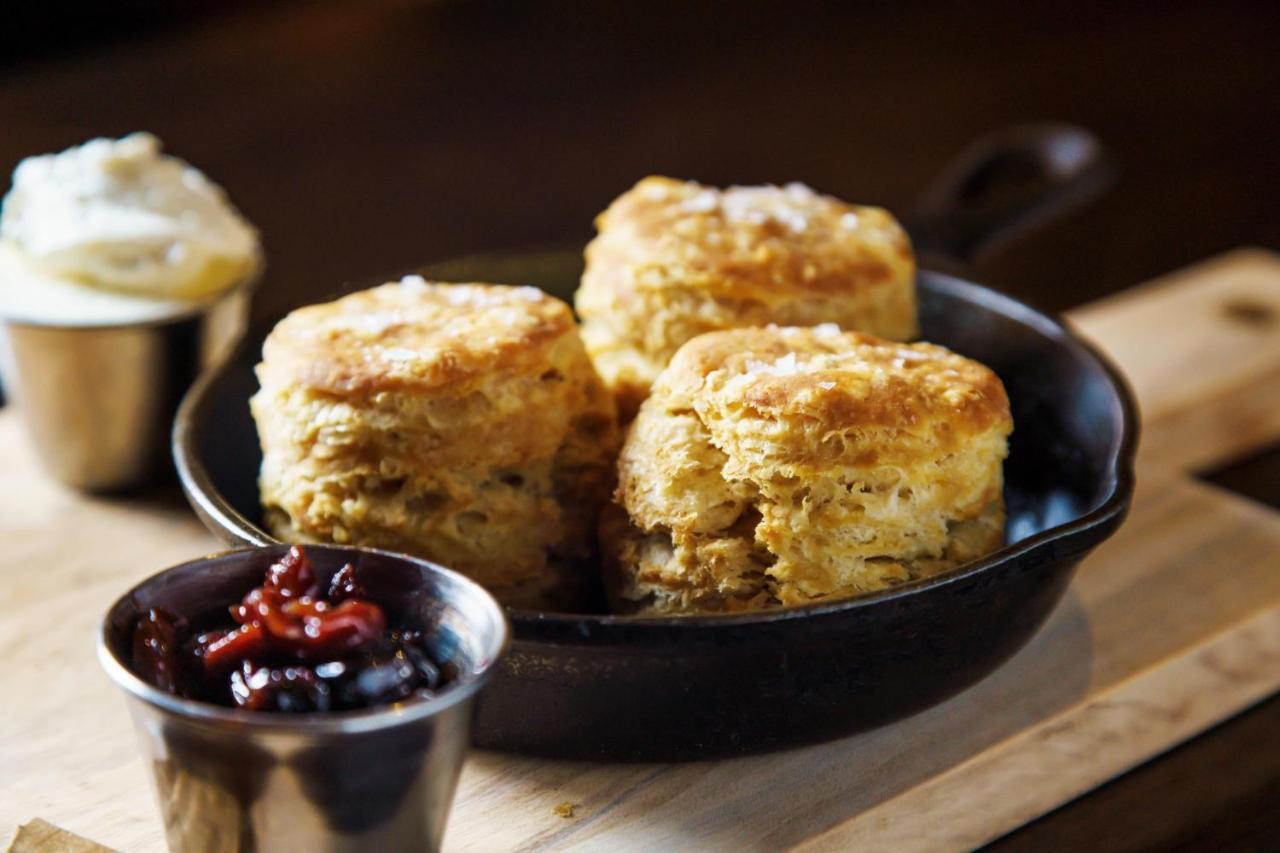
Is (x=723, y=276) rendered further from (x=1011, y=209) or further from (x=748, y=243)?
(x=1011, y=209)

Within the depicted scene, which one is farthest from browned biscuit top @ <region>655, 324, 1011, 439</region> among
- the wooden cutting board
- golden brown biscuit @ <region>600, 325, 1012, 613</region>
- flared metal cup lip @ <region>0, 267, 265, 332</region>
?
flared metal cup lip @ <region>0, 267, 265, 332</region>

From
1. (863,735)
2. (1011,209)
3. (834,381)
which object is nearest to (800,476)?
(834,381)

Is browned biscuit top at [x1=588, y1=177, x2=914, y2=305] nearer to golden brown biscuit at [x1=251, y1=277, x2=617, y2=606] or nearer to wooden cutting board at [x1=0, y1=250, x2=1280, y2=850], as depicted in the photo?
golden brown biscuit at [x1=251, y1=277, x2=617, y2=606]

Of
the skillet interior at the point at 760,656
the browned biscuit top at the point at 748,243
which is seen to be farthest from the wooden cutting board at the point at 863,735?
the browned biscuit top at the point at 748,243

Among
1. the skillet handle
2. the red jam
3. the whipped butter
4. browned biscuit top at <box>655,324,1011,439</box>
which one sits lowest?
the whipped butter

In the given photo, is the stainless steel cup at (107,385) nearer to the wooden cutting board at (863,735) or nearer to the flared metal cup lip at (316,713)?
the wooden cutting board at (863,735)

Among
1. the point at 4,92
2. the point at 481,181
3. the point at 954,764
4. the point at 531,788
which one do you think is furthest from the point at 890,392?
the point at 4,92
